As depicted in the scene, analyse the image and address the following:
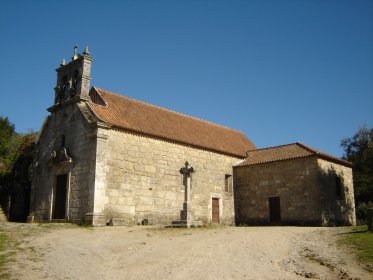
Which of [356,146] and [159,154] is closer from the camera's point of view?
[159,154]

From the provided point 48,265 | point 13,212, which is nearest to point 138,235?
point 48,265

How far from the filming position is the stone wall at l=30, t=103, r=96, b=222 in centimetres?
1803

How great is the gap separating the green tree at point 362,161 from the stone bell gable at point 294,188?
7278 millimetres

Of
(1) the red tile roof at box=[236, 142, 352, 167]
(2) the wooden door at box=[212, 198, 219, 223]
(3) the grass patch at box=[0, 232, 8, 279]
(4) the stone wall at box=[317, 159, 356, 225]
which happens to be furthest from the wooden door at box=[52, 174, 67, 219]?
(4) the stone wall at box=[317, 159, 356, 225]

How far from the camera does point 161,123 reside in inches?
902

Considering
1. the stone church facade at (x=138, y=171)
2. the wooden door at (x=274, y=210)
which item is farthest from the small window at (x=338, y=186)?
the wooden door at (x=274, y=210)

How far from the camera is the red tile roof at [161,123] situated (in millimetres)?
20109

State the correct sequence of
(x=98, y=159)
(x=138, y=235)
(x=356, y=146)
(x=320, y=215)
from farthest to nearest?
(x=356, y=146) → (x=320, y=215) → (x=98, y=159) → (x=138, y=235)

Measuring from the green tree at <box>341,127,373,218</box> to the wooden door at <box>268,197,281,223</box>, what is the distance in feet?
31.3

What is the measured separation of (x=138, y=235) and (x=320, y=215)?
11.0 meters

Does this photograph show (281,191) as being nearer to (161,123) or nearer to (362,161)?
(161,123)

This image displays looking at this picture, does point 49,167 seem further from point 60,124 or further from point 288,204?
point 288,204

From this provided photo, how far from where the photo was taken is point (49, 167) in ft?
68.8

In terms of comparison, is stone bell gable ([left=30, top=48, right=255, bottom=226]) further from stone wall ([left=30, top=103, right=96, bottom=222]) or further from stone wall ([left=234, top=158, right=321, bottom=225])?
stone wall ([left=234, top=158, right=321, bottom=225])
